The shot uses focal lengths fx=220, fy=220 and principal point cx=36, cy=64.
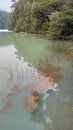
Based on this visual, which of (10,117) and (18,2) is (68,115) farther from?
(18,2)

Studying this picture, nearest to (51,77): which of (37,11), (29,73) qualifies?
(29,73)

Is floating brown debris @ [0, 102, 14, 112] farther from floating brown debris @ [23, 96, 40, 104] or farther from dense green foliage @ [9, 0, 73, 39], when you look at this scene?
dense green foliage @ [9, 0, 73, 39]

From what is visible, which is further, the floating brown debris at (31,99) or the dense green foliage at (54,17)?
the dense green foliage at (54,17)

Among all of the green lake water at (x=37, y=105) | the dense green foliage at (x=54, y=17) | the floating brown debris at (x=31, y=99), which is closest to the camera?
the green lake water at (x=37, y=105)

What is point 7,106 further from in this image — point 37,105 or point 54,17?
point 54,17

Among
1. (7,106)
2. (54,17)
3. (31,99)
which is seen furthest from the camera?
(54,17)

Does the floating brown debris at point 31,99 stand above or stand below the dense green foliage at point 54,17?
below

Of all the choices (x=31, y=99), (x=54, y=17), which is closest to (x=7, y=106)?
(x=31, y=99)

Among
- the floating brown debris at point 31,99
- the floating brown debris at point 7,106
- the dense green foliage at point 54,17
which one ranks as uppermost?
the dense green foliage at point 54,17

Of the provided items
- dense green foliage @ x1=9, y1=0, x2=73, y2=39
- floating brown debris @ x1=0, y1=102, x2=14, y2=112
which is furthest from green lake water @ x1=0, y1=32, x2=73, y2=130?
dense green foliage @ x1=9, y1=0, x2=73, y2=39

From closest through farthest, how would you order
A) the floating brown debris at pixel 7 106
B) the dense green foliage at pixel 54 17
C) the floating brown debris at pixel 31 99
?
the floating brown debris at pixel 7 106 → the floating brown debris at pixel 31 99 → the dense green foliage at pixel 54 17

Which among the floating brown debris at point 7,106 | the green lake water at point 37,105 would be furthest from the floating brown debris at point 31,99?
the floating brown debris at point 7,106

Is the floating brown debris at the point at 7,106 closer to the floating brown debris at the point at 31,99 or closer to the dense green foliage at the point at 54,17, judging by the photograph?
the floating brown debris at the point at 31,99

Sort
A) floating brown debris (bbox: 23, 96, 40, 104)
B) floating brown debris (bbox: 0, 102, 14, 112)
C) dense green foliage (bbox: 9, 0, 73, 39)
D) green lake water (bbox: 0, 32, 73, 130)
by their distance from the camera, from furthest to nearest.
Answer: dense green foliage (bbox: 9, 0, 73, 39), floating brown debris (bbox: 23, 96, 40, 104), floating brown debris (bbox: 0, 102, 14, 112), green lake water (bbox: 0, 32, 73, 130)
